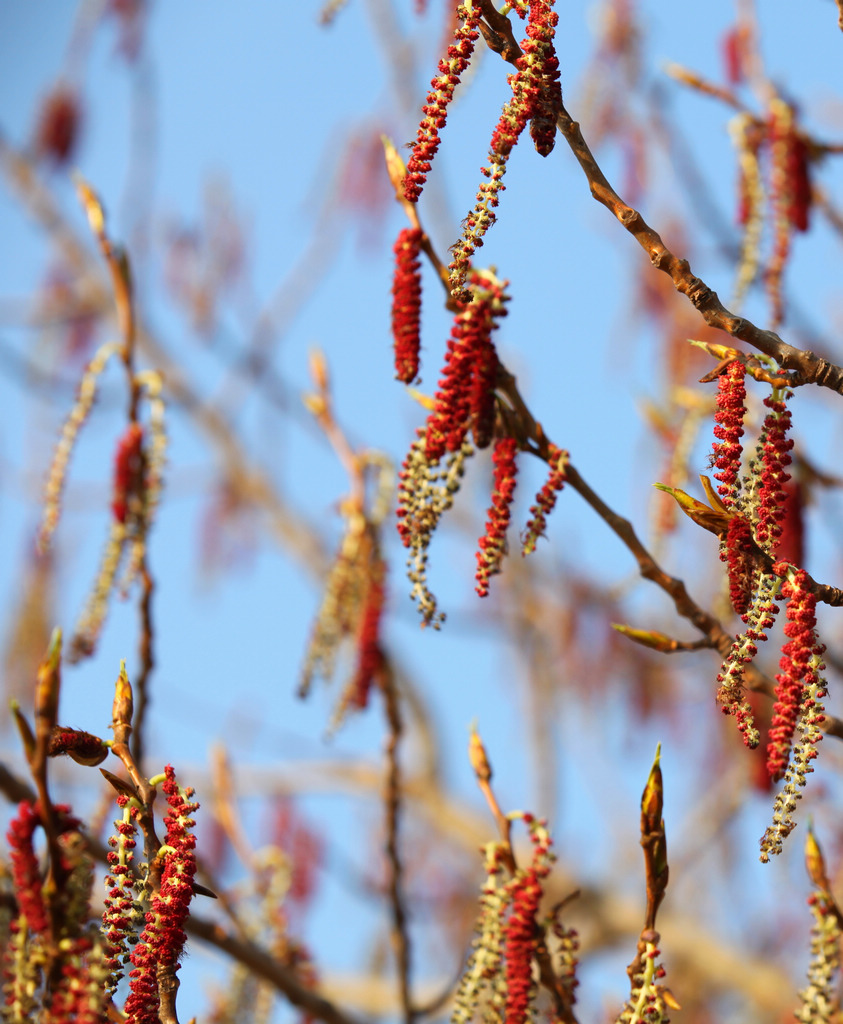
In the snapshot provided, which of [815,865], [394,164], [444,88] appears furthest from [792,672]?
[394,164]

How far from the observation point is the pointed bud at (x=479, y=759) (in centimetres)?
187

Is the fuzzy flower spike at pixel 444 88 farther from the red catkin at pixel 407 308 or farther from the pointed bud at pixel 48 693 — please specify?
the pointed bud at pixel 48 693

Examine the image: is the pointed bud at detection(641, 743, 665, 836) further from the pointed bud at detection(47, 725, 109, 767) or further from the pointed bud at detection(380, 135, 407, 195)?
the pointed bud at detection(380, 135, 407, 195)

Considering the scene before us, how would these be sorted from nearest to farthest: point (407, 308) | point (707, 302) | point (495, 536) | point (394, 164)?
point (707, 302) < point (495, 536) < point (407, 308) < point (394, 164)

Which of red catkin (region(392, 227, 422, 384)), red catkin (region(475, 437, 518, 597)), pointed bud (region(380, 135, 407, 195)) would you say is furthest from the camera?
pointed bud (region(380, 135, 407, 195))

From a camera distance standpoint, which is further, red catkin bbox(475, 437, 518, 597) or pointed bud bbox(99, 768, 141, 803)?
red catkin bbox(475, 437, 518, 597)

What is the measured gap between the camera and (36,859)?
113 cm

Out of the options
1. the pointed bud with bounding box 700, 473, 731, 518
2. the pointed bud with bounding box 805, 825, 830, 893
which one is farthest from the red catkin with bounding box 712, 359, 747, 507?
the pointed bud with bounding box 805, 825, 830, 893

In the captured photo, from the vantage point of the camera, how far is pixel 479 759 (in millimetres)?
1867

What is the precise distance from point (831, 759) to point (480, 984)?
281 centimetres

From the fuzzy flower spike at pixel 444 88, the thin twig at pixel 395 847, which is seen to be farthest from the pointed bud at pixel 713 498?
the thin twig at pixel 395 847

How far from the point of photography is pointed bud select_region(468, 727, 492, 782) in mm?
1865

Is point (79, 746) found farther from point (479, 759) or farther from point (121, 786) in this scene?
point (479, 759)

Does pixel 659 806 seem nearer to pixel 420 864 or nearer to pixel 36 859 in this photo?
pixel 36 859
